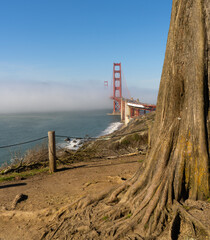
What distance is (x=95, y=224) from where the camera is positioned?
3141 millimetres

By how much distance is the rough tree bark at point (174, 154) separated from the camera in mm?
3020

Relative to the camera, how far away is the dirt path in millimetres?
3629

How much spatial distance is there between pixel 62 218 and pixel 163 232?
1637 mm

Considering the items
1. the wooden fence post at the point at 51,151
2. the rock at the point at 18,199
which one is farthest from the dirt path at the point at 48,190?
the wooden fence post at the point at 51,151

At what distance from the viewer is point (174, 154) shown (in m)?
3.26

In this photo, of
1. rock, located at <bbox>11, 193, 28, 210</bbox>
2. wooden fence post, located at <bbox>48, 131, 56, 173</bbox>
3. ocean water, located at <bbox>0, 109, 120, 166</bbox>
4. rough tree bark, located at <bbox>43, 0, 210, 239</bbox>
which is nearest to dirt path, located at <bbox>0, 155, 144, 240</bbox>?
rock, located at <bbox>11, 193, 28, 210</bbox>

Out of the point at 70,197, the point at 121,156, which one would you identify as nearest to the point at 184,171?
the point at 70,197

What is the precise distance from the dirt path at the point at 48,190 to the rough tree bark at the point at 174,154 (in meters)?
0.52

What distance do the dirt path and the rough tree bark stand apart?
52cm

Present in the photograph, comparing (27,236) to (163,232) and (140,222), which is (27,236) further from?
(163,232)

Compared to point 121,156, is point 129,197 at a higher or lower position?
higher

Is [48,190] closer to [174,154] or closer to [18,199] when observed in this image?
[18,199]

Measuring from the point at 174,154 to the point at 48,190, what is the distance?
316cm

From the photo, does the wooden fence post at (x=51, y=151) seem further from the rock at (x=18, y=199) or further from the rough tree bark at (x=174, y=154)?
the rough tree bark at (x=174, y=154)
